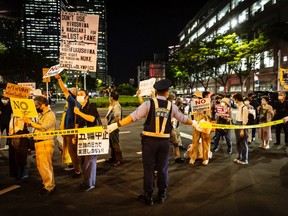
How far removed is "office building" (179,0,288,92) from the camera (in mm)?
39656

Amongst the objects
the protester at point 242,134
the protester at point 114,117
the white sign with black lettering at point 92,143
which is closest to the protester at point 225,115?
the protester at point 242,134

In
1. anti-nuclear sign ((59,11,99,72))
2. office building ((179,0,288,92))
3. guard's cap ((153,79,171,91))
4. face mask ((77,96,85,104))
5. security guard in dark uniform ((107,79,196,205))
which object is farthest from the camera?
office building ((179,0,288,92))

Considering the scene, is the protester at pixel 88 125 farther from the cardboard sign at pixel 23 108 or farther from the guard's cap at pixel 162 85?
the guard's cap at pixel 162 85

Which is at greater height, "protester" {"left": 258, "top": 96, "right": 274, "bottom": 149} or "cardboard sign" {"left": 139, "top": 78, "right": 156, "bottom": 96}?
"cardboard sign" {"left": 139, "top": 78, "right": 156, "bottom": 96}

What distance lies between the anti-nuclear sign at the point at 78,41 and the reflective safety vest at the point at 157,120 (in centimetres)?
250

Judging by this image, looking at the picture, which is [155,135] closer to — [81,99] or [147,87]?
[81,99]

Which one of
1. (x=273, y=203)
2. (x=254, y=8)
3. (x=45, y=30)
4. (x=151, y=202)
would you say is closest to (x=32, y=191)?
(x=151, y=202)

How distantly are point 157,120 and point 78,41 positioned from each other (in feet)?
10.3

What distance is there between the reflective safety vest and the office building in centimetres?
3640

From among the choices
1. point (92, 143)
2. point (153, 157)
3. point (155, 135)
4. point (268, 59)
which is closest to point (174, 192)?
point (153, 157)

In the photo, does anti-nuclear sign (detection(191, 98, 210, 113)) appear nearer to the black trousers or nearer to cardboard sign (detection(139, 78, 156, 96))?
cardboard sign (detection(139, 78, 156, 96))

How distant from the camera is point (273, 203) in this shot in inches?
209

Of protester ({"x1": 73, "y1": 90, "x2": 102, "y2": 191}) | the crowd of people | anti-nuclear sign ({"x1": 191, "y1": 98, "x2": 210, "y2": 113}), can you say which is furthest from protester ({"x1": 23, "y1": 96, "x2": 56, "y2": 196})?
anti-nuclear sign ({"x1": 191, "y1": 98, "x2": 210, "y2": 113})

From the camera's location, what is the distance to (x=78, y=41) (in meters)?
7.08
